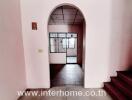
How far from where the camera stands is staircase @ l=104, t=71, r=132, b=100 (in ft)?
7.33

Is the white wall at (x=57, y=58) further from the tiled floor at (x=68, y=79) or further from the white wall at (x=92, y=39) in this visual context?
the white wall at (x=92, y=39)

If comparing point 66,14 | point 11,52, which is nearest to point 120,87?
point 11,52

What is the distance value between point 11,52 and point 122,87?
2775 millimetres

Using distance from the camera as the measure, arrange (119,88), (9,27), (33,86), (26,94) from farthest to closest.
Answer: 1. (33,86)
2. (26,94)
3. (119,88)
4. (9,27)

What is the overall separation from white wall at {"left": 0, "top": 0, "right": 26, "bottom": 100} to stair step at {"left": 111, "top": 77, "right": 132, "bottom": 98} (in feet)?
8.55

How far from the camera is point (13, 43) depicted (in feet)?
7.66

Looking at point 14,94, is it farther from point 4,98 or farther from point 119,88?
point 119,88

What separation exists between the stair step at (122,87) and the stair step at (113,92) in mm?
85

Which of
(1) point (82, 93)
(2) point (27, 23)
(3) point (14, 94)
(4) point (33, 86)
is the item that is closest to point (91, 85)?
(1) point (82, 93)

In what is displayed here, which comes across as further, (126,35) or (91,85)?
(91,85)

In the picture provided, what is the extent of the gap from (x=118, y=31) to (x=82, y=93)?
208cm

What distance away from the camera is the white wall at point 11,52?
192cm

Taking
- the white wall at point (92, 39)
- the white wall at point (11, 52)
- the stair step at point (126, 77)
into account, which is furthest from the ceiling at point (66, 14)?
the stair step at point (126, 77)

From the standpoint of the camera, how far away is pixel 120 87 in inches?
97.4
